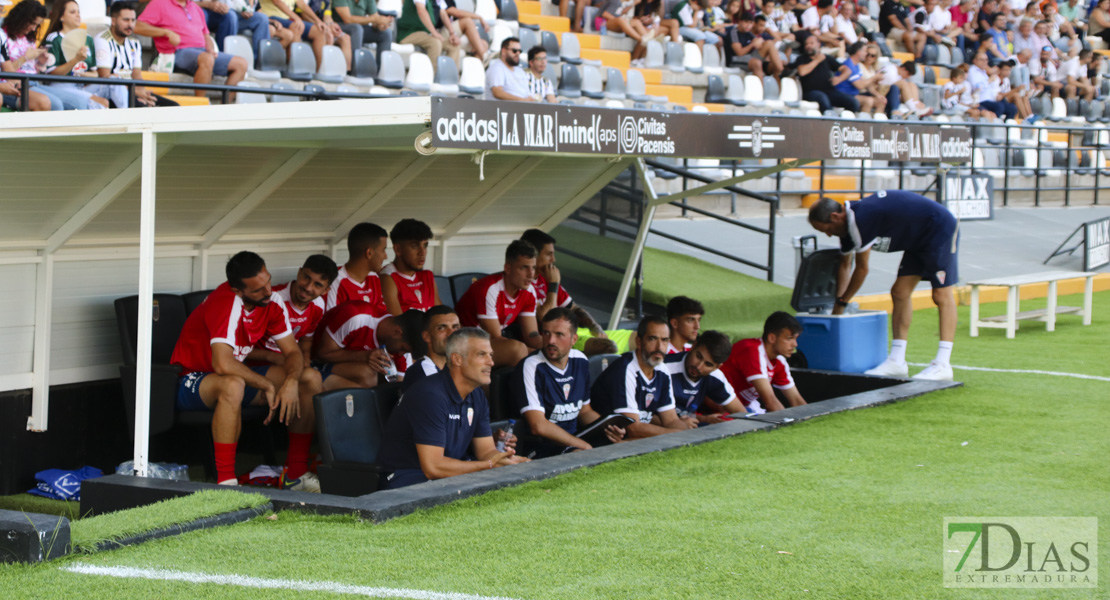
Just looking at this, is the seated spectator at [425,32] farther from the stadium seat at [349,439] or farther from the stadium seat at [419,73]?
the stadium seat at [349,439]

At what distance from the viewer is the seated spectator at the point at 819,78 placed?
62.0 feet

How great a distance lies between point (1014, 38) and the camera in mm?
24688

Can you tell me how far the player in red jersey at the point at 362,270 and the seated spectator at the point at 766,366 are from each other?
228 cm

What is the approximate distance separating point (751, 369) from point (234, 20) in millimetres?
6594

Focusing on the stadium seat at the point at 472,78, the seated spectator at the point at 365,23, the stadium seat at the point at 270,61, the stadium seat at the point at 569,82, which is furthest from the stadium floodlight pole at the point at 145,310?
the stadium seat at the point at 569,82

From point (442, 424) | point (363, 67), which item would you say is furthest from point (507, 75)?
point (442, 424)

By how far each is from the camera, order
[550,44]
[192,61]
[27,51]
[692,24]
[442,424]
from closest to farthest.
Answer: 1. [442,424]
2. [27,51]
3. [192,61]
4. [550,44]
5. [692,24]

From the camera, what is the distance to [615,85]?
16.4m

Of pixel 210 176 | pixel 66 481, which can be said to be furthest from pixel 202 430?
pixel 210 176

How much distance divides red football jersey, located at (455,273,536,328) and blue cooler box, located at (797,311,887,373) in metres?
2.08

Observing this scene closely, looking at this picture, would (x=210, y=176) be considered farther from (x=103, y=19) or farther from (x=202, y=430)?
(x=103, y=19)

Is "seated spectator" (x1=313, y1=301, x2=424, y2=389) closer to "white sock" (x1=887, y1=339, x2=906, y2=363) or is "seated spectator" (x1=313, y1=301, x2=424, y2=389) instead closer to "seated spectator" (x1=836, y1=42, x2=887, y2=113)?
"white sock" (x1=887, y1=339, x2=906, y2=363)

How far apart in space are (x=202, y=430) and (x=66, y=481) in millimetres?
736

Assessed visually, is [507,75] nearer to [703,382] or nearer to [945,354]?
[945,354]
